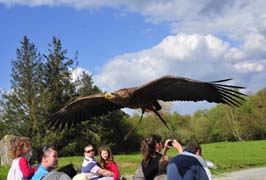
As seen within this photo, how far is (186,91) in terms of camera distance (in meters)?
9.42

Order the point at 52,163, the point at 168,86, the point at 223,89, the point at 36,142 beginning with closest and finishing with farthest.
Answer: the point at 52,163 → the point at 223,89 → the point at 168,86 → the point at 36,142

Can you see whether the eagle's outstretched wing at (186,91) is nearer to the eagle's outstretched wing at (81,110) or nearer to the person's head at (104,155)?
the eagle's outstretched wing at (81,110)

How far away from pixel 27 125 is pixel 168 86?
33.1m

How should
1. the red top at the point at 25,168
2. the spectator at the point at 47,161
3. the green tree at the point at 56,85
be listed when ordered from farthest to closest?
the green tree at the point at 56,85 < the red top at the point at 25,168 < the spectator at the point at 47,161

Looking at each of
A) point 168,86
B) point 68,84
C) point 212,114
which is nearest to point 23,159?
point 168,86

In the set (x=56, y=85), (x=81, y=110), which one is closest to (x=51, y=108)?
(x=56, y=85)

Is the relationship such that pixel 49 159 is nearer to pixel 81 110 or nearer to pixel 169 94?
pixel 169 94

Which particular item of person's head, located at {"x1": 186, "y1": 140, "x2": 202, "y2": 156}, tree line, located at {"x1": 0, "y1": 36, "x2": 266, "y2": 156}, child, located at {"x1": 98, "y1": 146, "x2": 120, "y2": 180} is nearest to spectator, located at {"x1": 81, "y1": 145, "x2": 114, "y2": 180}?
child, located at {"x1": 98, "y1": 146, "x2": 120, "y2": 180}

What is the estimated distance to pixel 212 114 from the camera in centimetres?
8256

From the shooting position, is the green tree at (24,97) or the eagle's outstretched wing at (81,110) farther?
the green tree at (24,97)

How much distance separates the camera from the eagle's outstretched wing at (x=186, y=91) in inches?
337

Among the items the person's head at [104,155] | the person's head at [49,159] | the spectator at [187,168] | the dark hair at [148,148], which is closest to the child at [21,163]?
the person's head at [104,155]

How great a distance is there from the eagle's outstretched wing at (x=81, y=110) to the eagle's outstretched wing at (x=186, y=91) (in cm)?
154

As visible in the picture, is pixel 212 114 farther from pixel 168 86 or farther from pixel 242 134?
pixel 168 86
